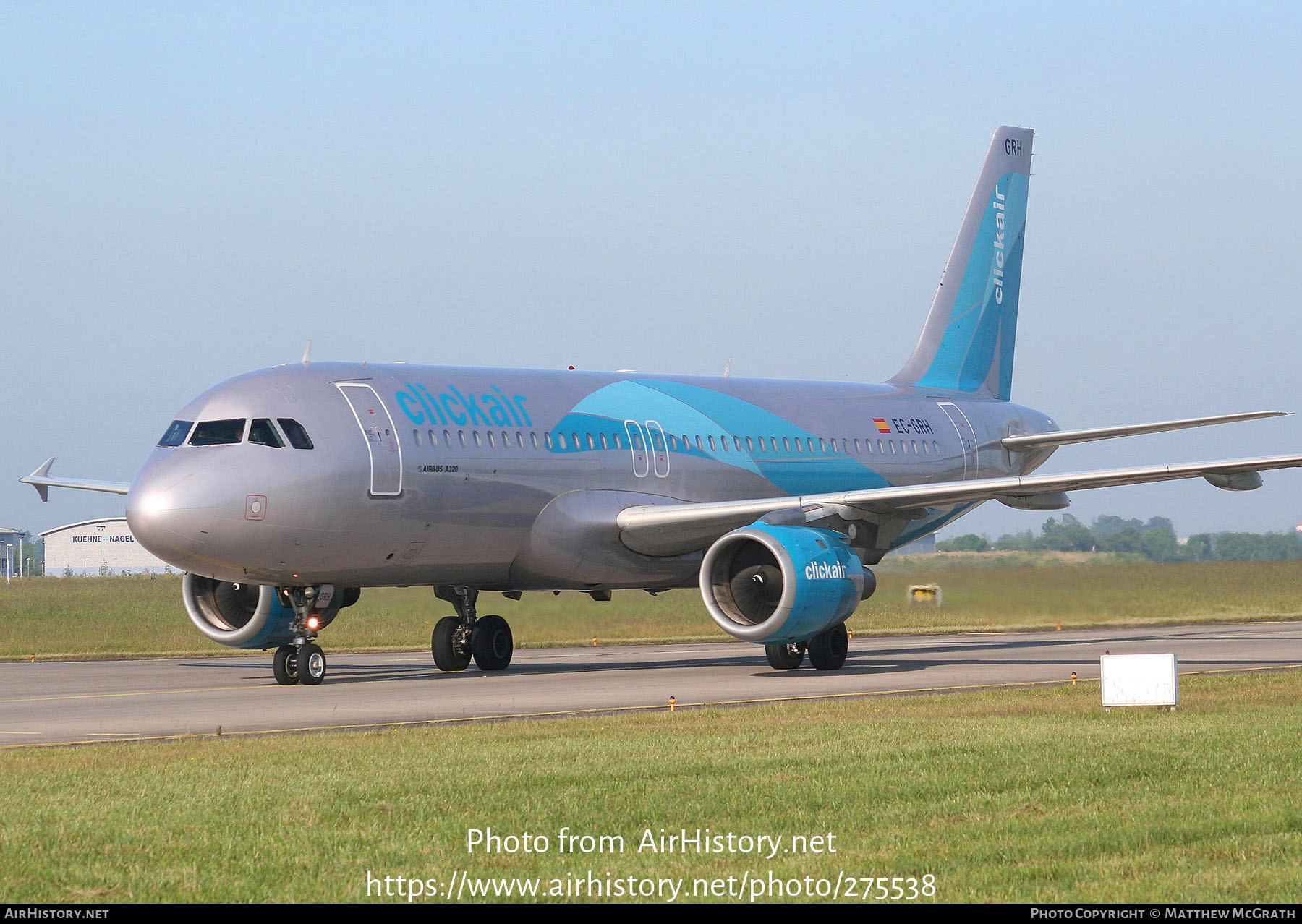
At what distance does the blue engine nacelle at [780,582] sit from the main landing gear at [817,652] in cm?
84

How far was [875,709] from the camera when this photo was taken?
53.9 feet

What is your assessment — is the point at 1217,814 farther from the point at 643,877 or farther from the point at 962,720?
the point at 962,720

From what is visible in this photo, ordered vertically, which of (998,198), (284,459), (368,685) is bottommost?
(368,685)

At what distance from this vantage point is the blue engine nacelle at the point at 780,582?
72.4 ft

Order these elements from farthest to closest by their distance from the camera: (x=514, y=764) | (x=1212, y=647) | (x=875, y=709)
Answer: (x=1212, y=647) → (x=875, y=709) → (x=514, y=764)

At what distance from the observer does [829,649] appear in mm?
24031

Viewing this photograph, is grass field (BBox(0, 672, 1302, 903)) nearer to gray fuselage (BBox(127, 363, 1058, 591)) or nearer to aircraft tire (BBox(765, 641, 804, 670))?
gray fuselage (BBox(127, 363, 1058, 591))

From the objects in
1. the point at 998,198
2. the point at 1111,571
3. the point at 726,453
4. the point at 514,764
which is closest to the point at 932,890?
the point at 514,764

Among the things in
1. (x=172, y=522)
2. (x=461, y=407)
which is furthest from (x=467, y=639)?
(x=172, y=522)

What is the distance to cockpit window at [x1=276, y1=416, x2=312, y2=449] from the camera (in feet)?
69.4

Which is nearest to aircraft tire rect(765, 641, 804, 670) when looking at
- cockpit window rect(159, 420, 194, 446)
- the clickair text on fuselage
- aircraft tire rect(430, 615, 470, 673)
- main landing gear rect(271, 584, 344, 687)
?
aircraft tire rect(430, 615, 470, 673)

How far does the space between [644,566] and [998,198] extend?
1413 centimetres

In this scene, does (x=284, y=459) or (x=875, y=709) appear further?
(x=284, y=459)

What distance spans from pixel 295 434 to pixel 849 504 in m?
7.97
